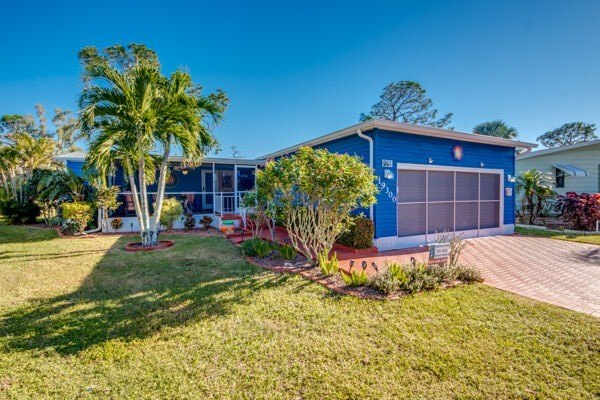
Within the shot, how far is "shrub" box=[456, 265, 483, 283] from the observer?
16.5 ft

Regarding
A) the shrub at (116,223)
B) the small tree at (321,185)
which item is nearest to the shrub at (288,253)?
the small tree at (321,185)

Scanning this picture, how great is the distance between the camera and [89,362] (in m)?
2.77

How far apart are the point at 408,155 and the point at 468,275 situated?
12.7 ft

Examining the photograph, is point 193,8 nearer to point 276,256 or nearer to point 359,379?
point 276,256

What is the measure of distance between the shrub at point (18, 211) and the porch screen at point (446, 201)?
630 inches

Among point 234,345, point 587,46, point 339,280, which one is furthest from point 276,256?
point 587,46

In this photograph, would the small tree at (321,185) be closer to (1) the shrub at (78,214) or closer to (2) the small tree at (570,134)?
(1) the shrub at (78,214)

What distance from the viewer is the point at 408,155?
7.86 meters

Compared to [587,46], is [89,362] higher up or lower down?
lower down

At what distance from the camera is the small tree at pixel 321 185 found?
5.22 meters

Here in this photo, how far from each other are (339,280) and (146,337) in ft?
10.3

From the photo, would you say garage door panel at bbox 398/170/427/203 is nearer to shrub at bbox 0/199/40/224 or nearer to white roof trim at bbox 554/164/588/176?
white roof trim at bbox 554/164/588/176

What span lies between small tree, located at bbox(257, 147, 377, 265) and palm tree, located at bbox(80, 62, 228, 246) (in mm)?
3417

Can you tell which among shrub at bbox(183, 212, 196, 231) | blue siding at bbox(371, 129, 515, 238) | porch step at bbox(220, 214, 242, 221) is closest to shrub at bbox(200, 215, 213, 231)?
shrub at bbox(183, 212, 196, 231)
